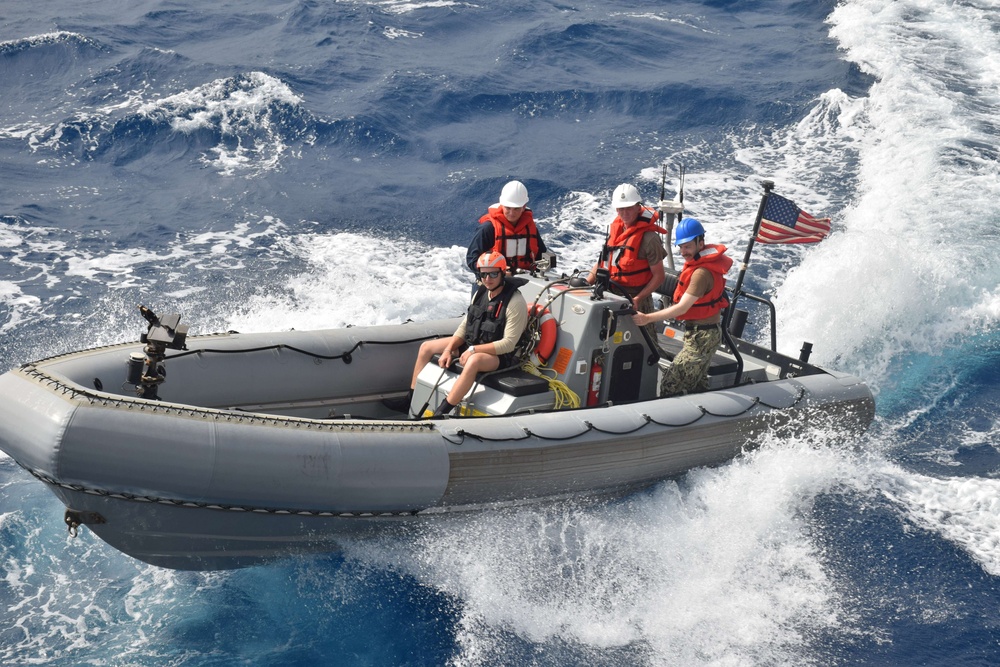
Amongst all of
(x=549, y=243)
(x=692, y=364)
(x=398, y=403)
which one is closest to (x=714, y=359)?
(x=692, y=364)

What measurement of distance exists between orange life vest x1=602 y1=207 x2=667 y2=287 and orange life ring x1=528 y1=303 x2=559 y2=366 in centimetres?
74

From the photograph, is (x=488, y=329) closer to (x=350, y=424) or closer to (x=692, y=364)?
(x=350, y=424)

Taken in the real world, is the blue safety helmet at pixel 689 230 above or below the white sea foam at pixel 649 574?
above

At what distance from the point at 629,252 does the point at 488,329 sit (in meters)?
1.39

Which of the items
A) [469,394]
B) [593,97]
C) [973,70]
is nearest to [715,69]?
[593,97]

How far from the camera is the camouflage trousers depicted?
808 centimetres

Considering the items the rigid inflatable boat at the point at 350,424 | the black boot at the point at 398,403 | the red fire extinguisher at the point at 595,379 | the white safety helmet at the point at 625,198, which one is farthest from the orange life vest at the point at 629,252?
the black boot at the point at 398,403

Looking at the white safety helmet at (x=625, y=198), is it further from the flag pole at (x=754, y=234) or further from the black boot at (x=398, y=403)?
the black boot at (x=398, y=403)

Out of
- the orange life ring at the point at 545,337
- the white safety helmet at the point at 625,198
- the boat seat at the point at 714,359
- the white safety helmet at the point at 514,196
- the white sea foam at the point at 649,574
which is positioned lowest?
the white sea foam at the point at 649,574

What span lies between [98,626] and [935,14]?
60.5 feet

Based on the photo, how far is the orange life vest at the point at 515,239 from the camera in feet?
27.8

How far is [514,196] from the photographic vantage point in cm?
838

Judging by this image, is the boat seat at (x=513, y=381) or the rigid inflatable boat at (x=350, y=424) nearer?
the rigid inflatable boat at (x=350, y=424)

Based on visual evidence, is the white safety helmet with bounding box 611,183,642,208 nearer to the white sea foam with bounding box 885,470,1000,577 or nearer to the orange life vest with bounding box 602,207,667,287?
the orange life vest with bounding box 602,207,667,287
